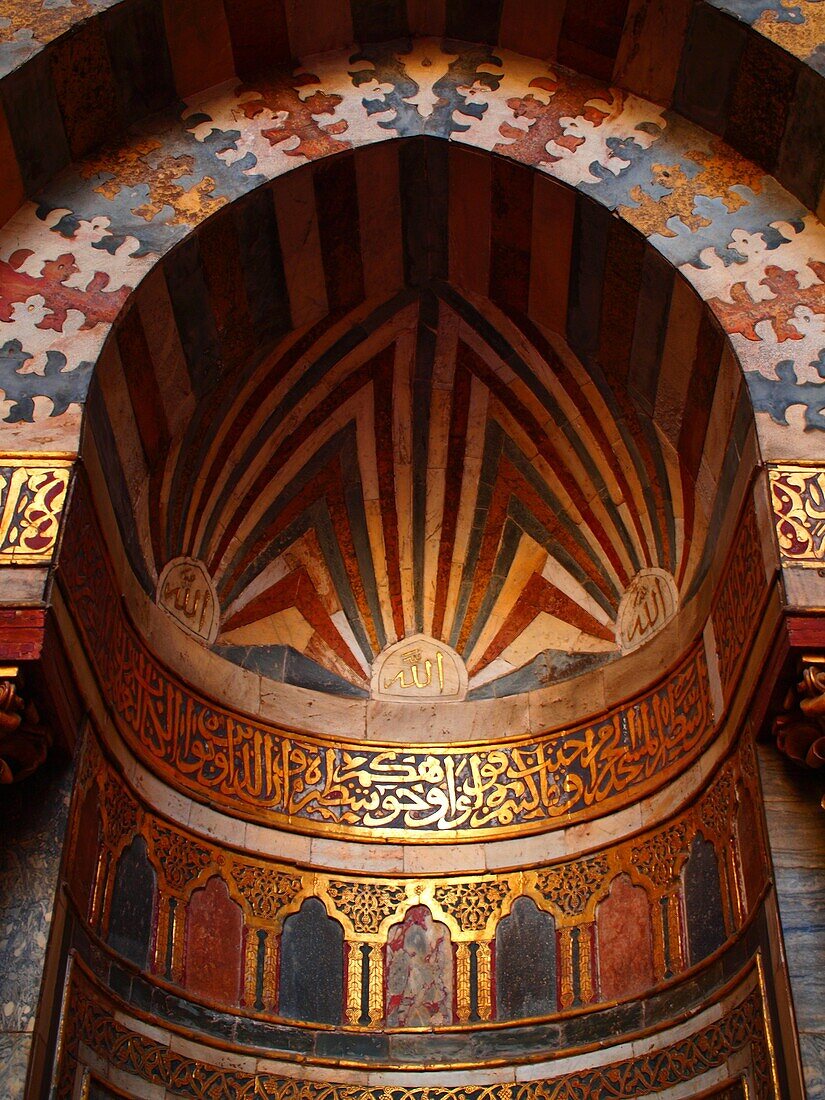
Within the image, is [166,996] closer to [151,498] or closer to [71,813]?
[71,813]

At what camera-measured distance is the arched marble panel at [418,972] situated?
6.76 metres

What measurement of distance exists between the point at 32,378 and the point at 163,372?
3.12 ft

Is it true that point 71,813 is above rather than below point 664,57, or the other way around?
below

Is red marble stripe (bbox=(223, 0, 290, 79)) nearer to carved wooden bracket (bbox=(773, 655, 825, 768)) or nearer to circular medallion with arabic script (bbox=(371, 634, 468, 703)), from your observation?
circular medallion with arabic script (bbox=(371, 634, 468, 703))

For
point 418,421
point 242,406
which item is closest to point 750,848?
point 418,421

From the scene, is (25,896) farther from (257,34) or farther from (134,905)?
(257,34)

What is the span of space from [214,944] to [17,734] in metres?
1.82

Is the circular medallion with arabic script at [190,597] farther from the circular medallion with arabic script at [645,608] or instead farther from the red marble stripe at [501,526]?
the circular medallion with arabic script at [645,608]

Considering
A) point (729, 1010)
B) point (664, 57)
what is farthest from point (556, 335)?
point (729, 1010)

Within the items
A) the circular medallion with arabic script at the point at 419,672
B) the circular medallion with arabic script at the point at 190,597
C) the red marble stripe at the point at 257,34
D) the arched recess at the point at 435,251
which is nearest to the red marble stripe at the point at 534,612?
the circular medallion with arabic script at the point at 419,672

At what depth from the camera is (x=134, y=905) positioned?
6.35 metres

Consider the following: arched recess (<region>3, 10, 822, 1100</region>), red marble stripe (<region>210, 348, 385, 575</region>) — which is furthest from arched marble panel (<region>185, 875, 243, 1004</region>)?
red marble stripe (<region>210, 348, 385, 575</region>)

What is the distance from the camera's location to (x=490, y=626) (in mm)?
8055

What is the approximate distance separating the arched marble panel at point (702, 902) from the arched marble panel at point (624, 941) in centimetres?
27
